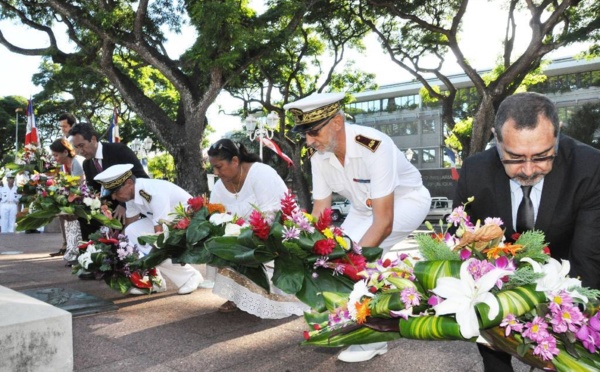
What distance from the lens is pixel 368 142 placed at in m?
3.48

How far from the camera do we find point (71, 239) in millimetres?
7840

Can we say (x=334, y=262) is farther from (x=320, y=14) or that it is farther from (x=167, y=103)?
(x=167, y=103)

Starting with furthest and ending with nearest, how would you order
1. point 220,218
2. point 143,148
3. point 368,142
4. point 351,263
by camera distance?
point 143,148
point 220,218
point 368,142
point 351,263

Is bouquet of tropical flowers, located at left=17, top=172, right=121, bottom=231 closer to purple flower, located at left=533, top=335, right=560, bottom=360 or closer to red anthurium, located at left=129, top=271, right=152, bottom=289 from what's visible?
red anthurium, located at left=129, top=271, right=152, bottom=289

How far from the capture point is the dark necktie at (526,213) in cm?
240

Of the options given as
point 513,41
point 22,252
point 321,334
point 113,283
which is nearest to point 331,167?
point 321,334

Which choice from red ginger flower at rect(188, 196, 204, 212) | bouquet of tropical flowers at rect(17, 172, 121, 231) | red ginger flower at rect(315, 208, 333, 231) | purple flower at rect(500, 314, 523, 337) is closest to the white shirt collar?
bouquet of tropical flowers at rect(17, 172, 121, 231)

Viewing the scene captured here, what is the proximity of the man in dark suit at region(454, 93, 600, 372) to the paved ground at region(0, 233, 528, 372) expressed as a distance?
1.02 meters

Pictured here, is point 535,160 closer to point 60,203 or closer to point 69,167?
point 60,203

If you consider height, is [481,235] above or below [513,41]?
below

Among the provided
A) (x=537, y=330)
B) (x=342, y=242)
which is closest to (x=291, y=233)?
(x=342, y=242)

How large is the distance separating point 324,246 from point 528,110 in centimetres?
133

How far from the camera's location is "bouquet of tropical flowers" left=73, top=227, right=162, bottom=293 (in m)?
5.30

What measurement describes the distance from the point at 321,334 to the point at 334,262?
110cm
